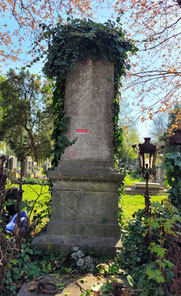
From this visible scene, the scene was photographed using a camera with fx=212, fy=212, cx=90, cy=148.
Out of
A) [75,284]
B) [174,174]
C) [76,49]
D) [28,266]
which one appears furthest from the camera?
[174,174]

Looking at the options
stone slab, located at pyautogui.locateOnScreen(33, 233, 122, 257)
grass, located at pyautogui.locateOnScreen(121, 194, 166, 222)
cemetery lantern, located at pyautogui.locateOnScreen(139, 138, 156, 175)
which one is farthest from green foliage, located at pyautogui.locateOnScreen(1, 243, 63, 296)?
grass, located at pyautogui.locateOnScreen(121, 194, 166, 222)

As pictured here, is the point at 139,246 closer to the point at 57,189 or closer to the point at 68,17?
the point at 57,189

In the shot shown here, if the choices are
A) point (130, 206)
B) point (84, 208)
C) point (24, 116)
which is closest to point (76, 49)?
point (84, 208)

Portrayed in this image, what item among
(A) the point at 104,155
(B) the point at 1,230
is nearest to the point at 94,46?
(A) the point at 104,155

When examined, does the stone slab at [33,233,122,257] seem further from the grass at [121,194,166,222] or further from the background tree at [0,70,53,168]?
the background tree at [0,70,53,168]

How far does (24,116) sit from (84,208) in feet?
63.4

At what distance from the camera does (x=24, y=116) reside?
2131 centimetres

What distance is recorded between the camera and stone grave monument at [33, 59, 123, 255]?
11.5 ft

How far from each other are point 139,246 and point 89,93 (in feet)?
9.08

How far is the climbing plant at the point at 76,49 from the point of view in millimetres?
3883

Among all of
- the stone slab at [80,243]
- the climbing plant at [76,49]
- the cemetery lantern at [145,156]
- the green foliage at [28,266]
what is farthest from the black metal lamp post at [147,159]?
the green foliage at [28,266]

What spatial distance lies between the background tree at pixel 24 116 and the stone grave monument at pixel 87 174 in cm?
1752

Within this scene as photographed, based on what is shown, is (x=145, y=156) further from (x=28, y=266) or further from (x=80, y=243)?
(x=28, y=266)

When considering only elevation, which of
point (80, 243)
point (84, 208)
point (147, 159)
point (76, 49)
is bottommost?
point (80, 243)
